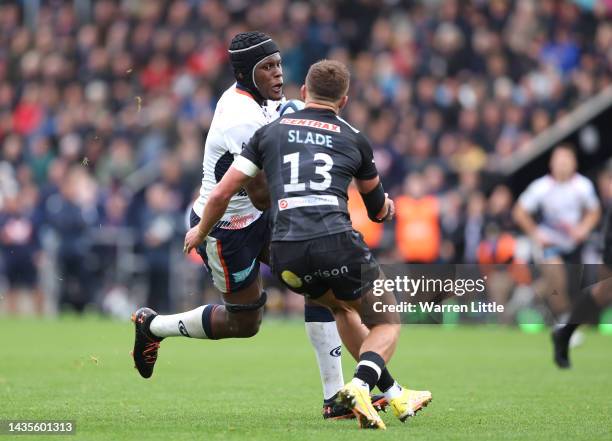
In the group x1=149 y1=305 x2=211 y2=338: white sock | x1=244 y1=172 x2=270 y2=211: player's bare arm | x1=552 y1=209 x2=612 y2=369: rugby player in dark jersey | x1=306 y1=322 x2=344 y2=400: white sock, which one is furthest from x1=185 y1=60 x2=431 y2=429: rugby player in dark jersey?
x1=552 y1=209 x2=612 y2=369: rugby player in dark jersey

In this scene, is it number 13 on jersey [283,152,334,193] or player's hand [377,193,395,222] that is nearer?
number 13 on jersey [283,152,334,193]

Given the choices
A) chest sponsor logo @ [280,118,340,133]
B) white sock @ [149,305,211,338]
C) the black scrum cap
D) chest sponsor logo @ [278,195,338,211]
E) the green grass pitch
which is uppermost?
the black scrum cap

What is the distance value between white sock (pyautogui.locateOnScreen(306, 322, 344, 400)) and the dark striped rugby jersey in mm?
1099

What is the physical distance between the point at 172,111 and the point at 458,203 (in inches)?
244

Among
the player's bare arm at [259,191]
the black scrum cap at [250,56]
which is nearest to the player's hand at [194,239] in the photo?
the player's bare arm at [259,191]

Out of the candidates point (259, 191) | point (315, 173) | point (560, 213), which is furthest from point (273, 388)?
point (560, 213)

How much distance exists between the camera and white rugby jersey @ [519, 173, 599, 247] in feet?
49.3

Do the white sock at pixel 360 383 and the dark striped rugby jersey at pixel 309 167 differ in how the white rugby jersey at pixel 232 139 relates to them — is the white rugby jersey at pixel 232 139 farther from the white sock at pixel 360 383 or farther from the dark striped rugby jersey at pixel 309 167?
the white sock at pixel 360 383

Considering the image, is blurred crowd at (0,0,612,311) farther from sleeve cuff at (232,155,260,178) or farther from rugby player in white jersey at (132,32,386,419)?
sleeve cuff at (232,155,260,178)

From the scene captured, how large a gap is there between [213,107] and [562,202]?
8.37 m

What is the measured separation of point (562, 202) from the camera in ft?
49.6

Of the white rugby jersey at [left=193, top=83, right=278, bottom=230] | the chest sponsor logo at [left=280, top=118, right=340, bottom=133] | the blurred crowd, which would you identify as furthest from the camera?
the blurred crowd

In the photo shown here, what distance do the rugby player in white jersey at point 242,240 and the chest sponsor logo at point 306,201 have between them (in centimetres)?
63

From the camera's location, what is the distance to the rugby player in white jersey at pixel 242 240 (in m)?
7.95
